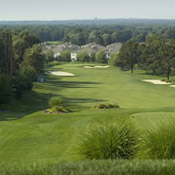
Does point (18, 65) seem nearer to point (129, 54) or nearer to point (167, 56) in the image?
point (167, 56)

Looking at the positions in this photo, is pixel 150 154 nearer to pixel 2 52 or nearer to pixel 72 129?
pixel 72 129

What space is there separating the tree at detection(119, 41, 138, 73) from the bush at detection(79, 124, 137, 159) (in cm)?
7581

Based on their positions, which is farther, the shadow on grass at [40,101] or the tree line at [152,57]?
the tree line at [152,57]

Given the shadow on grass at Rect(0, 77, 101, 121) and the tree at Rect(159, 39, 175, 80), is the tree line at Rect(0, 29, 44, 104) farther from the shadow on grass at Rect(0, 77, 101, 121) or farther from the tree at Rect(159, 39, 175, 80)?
the tree at Rect(159, 39, 175, 80)

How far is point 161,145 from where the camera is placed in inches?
415

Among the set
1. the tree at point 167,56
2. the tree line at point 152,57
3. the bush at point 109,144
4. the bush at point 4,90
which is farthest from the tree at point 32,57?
the bush at point 109,144

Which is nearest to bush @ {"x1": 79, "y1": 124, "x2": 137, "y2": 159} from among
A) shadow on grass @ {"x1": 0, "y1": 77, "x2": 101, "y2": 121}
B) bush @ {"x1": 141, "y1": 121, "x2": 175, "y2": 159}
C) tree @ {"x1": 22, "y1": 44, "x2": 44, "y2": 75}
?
bush @ {"x1": 141, "y1": 121, "x2": 175, "y2": 159}

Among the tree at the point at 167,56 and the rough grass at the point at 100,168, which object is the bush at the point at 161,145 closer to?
the rough grass at the point at 100,168

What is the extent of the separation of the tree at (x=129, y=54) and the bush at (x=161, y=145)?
249ft

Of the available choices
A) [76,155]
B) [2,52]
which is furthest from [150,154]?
[2,52]

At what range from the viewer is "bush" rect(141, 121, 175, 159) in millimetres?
10469

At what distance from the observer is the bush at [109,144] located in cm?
1068

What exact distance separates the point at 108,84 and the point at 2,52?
58.5 ft

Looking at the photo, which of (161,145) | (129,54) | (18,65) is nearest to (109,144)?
(161,145)
